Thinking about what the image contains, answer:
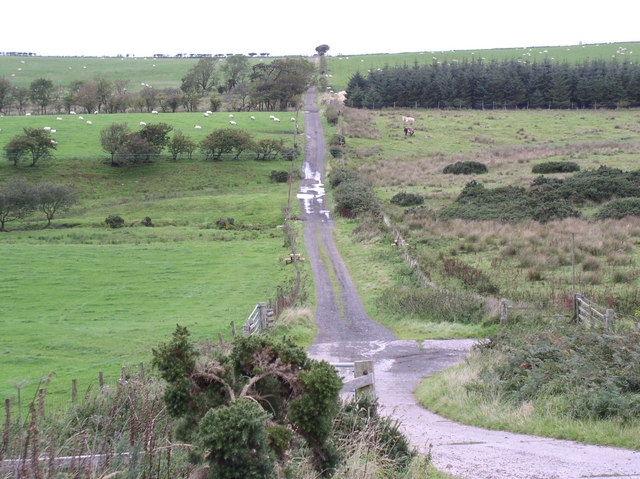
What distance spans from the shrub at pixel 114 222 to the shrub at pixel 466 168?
107ft

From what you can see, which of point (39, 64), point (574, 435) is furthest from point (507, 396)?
point (39, 64)

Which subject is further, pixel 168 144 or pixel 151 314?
pixel 168 144

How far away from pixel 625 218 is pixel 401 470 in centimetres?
3459

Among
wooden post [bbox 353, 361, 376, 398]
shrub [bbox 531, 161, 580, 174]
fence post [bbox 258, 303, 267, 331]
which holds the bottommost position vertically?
fence post [bbox 258, 303, 267, 331]

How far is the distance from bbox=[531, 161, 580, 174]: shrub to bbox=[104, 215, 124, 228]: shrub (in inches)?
1498

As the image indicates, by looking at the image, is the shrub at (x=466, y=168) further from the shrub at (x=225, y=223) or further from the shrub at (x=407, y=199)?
the shrub at (x=225, y=223)

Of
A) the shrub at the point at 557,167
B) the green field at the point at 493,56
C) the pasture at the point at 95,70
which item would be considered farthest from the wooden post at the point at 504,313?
the pasture at the point at 95,70

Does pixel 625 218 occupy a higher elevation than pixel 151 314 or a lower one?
higher

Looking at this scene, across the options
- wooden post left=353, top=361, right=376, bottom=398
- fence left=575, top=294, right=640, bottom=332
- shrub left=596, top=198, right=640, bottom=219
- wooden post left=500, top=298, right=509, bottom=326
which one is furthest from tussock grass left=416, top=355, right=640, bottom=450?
shrub left=596, top=198, right=640, bottom=219

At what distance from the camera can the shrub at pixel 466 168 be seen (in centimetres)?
6209

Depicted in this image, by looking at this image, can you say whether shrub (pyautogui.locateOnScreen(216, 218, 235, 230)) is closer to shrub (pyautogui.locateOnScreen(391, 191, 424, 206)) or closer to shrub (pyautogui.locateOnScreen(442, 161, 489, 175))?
shrub (pyautogui.locateOnScreen(391, 191, 424, 206))

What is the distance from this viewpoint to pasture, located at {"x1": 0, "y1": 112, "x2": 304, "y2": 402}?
2195 centimetres

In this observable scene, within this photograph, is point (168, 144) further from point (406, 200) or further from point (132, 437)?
point (132, 437)

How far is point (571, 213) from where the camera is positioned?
3919cm
